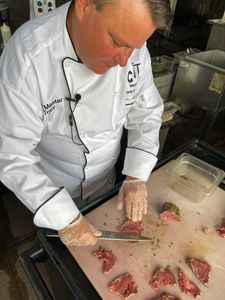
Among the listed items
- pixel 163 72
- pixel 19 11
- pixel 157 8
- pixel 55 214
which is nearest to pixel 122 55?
pixel 157 8

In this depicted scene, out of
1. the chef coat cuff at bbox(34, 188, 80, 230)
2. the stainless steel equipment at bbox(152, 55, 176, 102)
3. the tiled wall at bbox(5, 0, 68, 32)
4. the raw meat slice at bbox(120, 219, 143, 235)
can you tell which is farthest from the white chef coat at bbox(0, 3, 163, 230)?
the tiled wall at bbox(5, 0, 68, 32)

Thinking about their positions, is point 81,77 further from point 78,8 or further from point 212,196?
point 212,196

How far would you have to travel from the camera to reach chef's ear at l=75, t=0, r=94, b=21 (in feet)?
2.57

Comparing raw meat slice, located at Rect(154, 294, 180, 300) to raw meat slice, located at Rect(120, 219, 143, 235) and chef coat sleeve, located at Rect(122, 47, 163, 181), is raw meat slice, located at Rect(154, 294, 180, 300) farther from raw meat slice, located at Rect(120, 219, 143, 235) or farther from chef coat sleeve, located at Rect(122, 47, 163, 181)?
chef coat sleeve, located at Rect(122, 47, 163, 181)

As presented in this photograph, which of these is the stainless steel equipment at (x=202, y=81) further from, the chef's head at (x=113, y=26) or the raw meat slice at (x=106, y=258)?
the raw meat slice at (x=106, y=258)

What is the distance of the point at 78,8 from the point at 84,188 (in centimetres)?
81

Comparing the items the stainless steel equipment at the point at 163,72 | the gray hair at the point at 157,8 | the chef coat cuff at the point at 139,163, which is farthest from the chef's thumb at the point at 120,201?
the stainless steel equipment at the point at 163,72

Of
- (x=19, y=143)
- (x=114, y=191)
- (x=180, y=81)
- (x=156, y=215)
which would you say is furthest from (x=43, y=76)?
(x=180, y=81)

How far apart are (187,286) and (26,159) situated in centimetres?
68

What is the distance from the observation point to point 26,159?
949mm

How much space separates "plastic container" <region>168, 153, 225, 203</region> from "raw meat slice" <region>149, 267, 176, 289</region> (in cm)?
37

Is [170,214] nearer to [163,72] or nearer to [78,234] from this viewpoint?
[78,234]

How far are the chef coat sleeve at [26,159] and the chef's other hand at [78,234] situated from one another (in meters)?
0.02

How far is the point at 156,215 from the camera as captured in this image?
1138 mm
